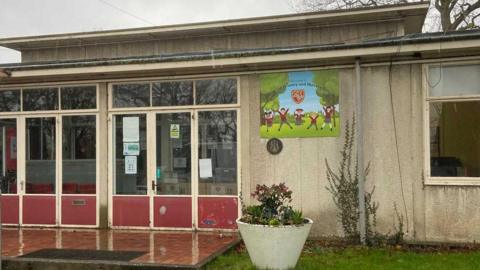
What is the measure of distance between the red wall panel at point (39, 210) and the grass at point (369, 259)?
4294 mm

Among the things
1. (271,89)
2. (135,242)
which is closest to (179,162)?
(135,242)

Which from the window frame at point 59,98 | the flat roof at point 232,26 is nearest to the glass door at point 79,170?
the window frame at point 59,98

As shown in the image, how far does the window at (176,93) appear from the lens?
A: 10312 mm

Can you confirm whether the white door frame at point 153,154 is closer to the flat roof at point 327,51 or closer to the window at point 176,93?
the window at point 176,93

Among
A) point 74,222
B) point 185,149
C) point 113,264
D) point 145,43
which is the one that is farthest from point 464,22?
point 113,264

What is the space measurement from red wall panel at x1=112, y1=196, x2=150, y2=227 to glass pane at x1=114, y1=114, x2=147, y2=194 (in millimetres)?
144

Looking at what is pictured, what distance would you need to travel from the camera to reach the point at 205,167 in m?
10.4

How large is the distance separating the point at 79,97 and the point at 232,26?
12.3 ft

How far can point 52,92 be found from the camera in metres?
11.2

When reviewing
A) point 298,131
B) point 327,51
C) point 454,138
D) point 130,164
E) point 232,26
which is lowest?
point 130,164

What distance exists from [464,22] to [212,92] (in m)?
18.1

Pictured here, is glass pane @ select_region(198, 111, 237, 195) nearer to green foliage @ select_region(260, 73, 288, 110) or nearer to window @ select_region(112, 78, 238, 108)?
window @ select_region(112, 78, 238, 108)

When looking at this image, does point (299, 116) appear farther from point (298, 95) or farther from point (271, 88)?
point (271, 88)

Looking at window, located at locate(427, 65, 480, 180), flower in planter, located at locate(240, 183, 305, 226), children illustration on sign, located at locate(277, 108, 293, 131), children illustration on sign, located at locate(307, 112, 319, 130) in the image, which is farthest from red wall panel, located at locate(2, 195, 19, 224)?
window, located at locate(427, 65, 480, 180)
